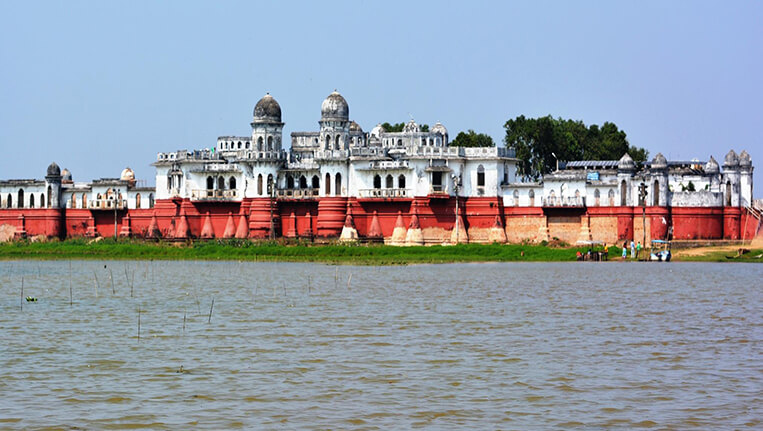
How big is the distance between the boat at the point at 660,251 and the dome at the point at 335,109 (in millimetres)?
21285

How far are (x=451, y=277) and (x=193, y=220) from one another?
32.6m

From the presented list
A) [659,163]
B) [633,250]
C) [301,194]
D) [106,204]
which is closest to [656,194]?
[659,163]

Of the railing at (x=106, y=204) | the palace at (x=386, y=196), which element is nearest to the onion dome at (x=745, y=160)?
the palace at (x=386, y=196)

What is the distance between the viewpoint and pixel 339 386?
798 inches

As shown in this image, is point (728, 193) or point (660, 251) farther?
point (728, 193)

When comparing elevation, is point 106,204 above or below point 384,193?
below

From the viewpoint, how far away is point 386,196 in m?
71.7

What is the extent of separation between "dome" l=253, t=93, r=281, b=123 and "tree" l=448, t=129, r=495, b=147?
2237cm

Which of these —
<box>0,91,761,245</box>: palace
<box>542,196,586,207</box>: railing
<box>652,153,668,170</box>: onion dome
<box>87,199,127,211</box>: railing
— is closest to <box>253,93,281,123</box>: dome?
<box>0,91,761,245</box>: palace

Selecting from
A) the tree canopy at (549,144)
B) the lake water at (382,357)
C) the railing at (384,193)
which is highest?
the tree canopy at (549,144)

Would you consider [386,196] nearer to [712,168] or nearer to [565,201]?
[565,201]

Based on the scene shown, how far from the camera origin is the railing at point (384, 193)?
7150 centimetres

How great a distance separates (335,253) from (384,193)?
903cm

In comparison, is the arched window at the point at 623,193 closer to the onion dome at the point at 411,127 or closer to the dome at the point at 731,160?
the dome at the point at 731,160
